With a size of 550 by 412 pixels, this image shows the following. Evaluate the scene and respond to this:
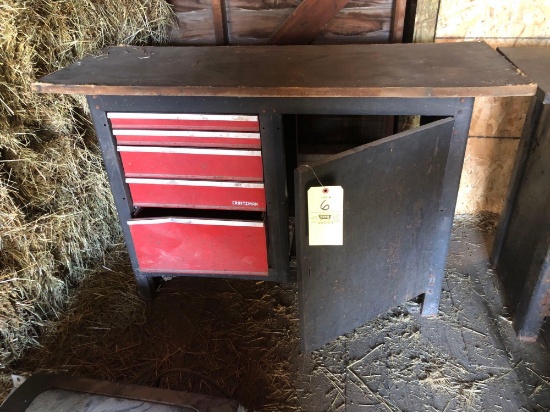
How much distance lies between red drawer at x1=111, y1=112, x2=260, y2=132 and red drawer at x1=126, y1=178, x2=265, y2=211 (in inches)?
8.6

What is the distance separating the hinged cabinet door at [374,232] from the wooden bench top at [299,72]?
17cm

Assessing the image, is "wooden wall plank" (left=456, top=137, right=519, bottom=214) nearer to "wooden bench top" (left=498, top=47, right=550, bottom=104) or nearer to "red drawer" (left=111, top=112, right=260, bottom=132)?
"wooden bench top" (left=498, top=47, right=550, bottom=104)

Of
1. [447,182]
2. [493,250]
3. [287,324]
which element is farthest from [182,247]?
[493,250]

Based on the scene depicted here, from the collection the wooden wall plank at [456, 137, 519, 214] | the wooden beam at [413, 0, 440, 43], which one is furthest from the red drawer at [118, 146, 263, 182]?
the wooden wall plank at [456, 137, 519, 214]

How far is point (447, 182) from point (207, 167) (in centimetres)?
90

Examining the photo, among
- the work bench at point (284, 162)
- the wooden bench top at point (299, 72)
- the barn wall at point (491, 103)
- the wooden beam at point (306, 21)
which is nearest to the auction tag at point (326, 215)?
the work bench at point (284, 162)

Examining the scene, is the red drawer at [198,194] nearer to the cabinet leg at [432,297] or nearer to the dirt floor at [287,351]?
the dirt floor at [287,351]

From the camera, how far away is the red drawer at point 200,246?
76.0 inches

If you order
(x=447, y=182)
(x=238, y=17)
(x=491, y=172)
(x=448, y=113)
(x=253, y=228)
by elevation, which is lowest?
(x=491, y=172)

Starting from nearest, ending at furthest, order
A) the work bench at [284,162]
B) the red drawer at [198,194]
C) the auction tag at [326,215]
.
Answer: the auction tag at [326,215] → the work bench at [284,162] → the red drawer at [198,194]

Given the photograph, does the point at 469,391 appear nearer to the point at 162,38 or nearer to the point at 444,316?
the point at 444,316

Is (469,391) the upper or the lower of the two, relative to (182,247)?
lower

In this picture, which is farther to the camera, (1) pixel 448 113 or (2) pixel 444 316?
(2) pixel 444 316

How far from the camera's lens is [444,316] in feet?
6.92
